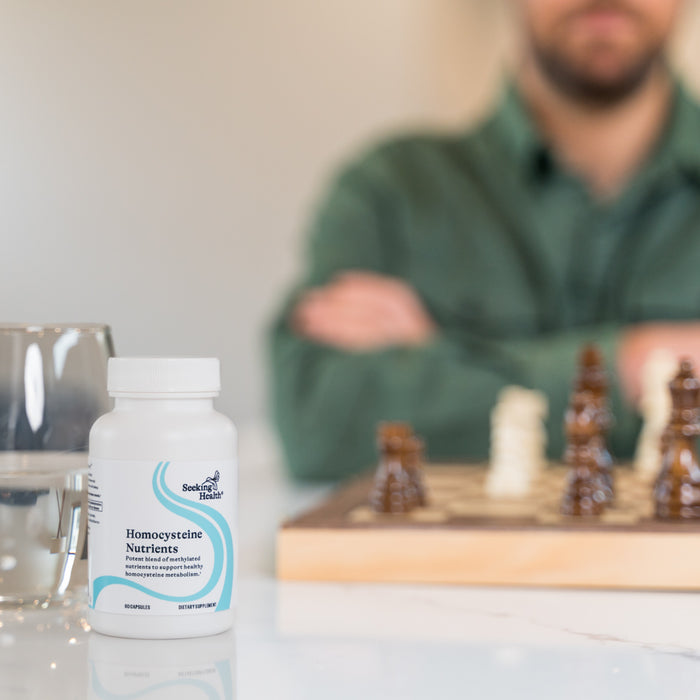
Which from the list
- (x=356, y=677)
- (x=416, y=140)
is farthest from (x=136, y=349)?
(x=356, y=677)

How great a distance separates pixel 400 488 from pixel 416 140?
158cm

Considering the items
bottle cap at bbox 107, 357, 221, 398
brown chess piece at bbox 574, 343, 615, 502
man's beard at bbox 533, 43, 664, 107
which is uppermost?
man's beard at bbox 533, 43, 664, 107

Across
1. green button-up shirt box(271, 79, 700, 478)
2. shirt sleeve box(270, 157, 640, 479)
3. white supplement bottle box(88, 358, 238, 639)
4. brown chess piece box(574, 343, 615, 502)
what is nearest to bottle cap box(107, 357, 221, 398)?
white supplement bottle box(88, 358, 238, 639)

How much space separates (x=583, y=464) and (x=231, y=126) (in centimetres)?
276

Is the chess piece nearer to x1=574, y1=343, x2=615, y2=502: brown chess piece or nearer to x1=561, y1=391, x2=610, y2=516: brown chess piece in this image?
A: x1=561, y1=391, x2=610, y2=516: brown chess piece

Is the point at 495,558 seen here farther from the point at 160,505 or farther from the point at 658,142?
the point at 658,142

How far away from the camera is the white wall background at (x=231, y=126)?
128 inches

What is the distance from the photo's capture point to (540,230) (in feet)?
7.30

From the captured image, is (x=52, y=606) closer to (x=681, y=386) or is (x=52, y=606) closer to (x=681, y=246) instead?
(x=681, y=386)

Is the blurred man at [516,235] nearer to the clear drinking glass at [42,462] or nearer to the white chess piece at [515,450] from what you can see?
the white chess piece at [515,450]

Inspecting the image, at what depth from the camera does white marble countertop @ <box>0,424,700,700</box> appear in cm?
58

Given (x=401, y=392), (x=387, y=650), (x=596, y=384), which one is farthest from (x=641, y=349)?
(x=387, y=650)

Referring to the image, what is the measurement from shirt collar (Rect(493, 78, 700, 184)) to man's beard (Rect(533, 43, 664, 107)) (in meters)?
0.10

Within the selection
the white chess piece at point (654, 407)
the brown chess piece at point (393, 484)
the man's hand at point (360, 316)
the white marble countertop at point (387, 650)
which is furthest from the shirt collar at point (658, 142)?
the white marble countertop at point (387, 650)
